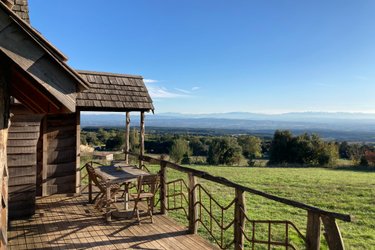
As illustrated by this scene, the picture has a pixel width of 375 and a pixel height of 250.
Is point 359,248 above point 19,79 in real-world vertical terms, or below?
below

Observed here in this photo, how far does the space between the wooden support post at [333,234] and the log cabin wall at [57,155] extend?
685 centimetres

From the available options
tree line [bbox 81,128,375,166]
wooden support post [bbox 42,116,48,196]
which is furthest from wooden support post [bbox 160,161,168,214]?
tree line [bbox 81,128,375,166]

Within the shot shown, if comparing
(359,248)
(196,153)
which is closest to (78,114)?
(359,248)

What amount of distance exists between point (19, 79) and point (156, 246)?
3.73 metres

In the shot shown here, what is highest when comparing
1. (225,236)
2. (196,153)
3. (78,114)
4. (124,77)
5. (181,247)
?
(124,77)

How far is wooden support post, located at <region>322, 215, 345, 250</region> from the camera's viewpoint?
3164 millimetres

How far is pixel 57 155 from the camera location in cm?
837

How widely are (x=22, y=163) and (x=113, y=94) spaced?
318cm

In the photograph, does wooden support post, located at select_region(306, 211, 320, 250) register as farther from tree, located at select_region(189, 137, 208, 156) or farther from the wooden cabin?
tree, located at select_region(189, 137, 208, 156)

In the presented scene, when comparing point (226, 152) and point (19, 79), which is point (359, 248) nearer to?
point (19, 79)

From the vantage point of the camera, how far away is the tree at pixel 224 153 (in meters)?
43.5

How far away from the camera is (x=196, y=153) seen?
58750 millimetres

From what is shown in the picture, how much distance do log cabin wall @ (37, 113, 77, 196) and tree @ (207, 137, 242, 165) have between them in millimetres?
34936

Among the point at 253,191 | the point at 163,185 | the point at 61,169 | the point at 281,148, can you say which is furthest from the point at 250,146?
the point at 253,191
